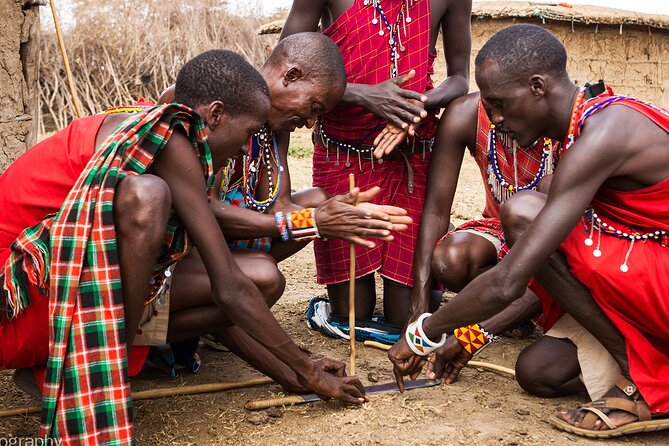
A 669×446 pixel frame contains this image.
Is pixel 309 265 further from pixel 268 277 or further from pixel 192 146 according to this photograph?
pixel 192 146

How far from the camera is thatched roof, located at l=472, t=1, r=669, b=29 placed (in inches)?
359

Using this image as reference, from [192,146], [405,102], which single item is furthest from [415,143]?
[192,146]

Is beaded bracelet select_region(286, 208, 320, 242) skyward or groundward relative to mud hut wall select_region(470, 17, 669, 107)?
skyward

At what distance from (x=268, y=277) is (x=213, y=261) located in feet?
1.41

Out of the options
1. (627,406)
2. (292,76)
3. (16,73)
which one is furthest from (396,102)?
(16,73)

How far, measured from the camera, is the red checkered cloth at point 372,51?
411 cm

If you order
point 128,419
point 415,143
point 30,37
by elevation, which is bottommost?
point 128,419

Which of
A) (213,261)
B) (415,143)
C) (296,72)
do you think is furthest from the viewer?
(415,143)

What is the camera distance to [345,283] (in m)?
4.22

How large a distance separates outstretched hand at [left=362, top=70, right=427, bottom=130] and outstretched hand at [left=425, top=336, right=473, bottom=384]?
3.58 feet

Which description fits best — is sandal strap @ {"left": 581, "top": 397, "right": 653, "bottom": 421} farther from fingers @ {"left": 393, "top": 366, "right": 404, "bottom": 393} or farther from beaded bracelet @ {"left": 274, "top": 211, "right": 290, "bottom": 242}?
beaded bracelet @ {"left": 274, "top": 211, "right": 290, "bottom": 242}

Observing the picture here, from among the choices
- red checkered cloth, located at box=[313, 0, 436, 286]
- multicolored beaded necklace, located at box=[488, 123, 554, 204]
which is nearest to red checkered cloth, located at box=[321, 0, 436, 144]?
red checkered cloth, located at box=[313, 0, 436, 286]

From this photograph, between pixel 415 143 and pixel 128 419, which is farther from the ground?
pixel 415 143

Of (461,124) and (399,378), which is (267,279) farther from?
(461,124)
